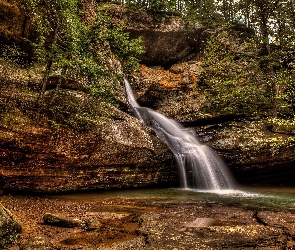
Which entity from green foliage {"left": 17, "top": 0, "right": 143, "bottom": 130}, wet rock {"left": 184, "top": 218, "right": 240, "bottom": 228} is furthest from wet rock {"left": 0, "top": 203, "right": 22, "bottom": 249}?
green foliage {"left": 17, "top": 0, "right": 143, "bottom": 130}

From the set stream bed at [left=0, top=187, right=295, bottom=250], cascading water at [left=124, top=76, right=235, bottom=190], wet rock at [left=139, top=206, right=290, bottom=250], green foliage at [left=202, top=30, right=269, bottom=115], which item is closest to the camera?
wet rock at [left=139, top=206, right=290, bottom=250]

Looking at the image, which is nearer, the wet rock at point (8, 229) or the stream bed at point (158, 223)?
the wet rock at point (8, 229)

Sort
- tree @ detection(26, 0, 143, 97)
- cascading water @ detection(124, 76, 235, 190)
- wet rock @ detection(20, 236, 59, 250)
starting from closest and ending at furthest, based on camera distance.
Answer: wet rock @ detection(20, 236, 59, 250) < tree @ detection(26, 0, 143, 97) < cascading water @ detection(124, 76, 235, 190)

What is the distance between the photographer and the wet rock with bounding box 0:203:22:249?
4.18 metres

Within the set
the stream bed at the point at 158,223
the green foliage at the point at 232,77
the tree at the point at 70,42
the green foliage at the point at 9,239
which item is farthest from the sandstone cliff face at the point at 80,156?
the green foliage at the point at 232,77

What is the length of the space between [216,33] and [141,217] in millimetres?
19549

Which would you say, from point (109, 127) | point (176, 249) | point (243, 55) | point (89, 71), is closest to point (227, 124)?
point (243, 55)

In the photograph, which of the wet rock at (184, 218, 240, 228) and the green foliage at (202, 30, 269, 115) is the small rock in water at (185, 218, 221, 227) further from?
the green foliage at (202, 30, 269, 115)

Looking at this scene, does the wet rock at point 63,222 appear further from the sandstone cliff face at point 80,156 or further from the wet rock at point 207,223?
the sandstone cliff face at point 80,156

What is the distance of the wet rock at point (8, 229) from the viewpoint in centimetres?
418

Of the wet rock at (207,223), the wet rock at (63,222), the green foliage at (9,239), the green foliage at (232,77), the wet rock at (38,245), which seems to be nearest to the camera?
the wet rock at (38,245)

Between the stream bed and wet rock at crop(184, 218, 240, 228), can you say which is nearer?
the stream bed

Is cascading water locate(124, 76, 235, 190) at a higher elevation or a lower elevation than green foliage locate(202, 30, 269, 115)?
lower

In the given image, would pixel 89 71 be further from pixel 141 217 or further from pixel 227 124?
pixel 227 124
